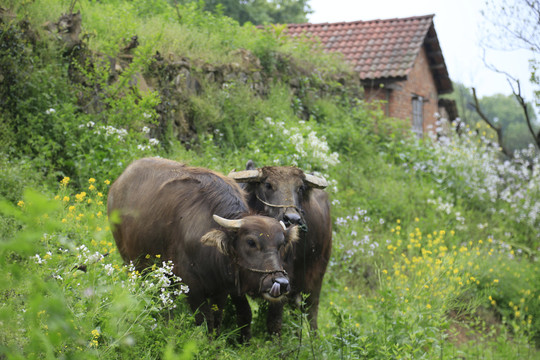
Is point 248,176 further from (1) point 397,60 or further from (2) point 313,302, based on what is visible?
(1) point 397,60

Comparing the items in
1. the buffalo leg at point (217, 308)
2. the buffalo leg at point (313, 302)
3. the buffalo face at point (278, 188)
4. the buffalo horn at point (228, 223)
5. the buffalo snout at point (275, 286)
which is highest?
the buffalo face at point (278, 188)

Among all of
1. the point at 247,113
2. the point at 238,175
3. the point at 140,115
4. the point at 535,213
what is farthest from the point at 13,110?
the point at 535,213

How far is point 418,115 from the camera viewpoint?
20344mm

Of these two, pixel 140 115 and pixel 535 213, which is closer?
pixel 140 115

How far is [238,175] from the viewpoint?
5680 millimetres

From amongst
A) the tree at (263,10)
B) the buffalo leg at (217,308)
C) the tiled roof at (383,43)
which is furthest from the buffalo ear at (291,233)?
the tree at (263,10)

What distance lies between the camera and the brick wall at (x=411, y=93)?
1798 centimetres

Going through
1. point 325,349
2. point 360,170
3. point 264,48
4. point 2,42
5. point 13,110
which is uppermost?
point 264,48

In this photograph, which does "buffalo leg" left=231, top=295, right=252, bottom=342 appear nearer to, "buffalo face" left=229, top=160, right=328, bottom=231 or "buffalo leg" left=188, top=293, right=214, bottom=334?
"buffalo leg" left=188, top=293, right=214, bottom=334

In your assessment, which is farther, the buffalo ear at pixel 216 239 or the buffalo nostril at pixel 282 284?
the buffalo ear at pixel 216 239

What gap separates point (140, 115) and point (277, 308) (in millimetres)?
4419

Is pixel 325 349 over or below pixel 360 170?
below

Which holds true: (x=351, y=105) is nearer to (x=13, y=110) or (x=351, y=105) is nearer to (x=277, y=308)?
(x=13, y=110)

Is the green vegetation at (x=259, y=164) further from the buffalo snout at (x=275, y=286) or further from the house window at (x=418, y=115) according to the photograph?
the house window at (x=418, y=115)
